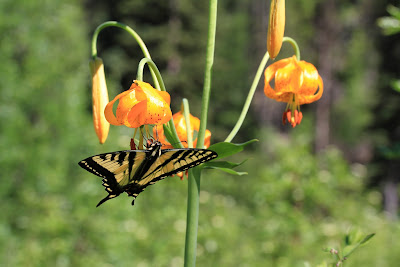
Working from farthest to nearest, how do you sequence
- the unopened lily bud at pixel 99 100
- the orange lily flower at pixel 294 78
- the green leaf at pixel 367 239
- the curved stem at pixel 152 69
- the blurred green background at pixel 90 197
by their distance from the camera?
the blurred green background at pixel 90 197 < the orange lily flower at pixel 294 78 < the unopened lily bud at pixel 99 100 < the curved stem at pixel 152 69 < the green leaf at pixel 367 239

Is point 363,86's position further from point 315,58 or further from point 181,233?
point 181,233

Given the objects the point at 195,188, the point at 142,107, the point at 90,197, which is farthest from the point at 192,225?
the point at 90,197

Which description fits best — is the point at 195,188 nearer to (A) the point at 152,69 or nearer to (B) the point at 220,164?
(B) the point at 220,164

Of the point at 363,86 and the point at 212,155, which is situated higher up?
the point at 212,155

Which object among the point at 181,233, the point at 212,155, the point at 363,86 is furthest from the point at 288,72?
the point at 363,86

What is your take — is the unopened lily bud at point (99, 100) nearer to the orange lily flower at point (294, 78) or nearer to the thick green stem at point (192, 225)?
the thick green stem at point (192, 225)

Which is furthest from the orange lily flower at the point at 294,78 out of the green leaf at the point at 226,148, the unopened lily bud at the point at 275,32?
the green leaf at the point at 226,148

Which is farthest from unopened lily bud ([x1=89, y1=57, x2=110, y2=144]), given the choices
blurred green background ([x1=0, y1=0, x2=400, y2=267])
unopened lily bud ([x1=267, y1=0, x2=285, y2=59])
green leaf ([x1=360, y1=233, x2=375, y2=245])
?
blurred green background ([x1=0, y1=0, x2=400, y2=267])
